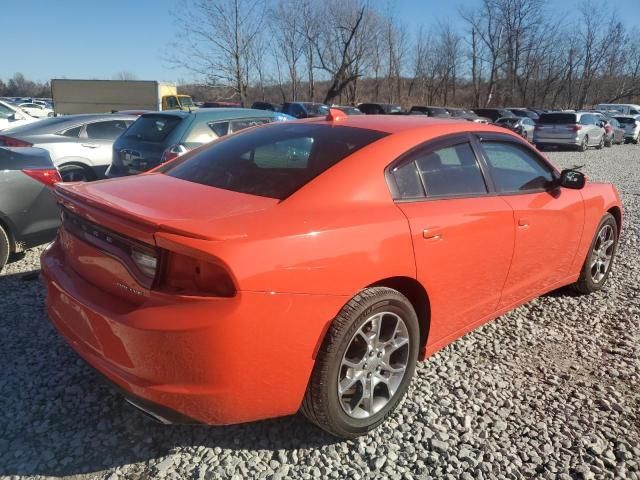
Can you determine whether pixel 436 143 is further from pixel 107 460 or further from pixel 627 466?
pixel 107 460

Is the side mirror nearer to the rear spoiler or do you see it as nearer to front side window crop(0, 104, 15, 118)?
the rear spoiler

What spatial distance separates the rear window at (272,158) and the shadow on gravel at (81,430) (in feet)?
3.89

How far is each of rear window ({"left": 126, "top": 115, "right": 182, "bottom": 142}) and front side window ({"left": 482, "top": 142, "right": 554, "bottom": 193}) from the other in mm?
4931

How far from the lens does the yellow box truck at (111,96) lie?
82.2 ft

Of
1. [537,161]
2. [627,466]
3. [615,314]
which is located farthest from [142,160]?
[627,466]

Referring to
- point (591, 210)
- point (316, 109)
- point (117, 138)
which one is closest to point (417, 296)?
point (591, 210)

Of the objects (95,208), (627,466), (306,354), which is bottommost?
(627,466)

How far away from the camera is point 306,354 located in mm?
2129

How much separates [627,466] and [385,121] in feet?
7.35

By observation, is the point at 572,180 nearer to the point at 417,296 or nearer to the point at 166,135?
the point at 417,296

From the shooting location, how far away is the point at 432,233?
2588 millimetres

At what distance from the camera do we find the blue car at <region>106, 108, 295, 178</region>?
683cm

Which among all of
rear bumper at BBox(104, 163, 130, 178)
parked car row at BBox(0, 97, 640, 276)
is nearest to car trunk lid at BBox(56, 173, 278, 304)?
parked car row at BBox(0, 97, 640, 276)

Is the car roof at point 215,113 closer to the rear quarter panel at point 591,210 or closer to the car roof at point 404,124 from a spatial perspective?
the car roof at point 404,124
